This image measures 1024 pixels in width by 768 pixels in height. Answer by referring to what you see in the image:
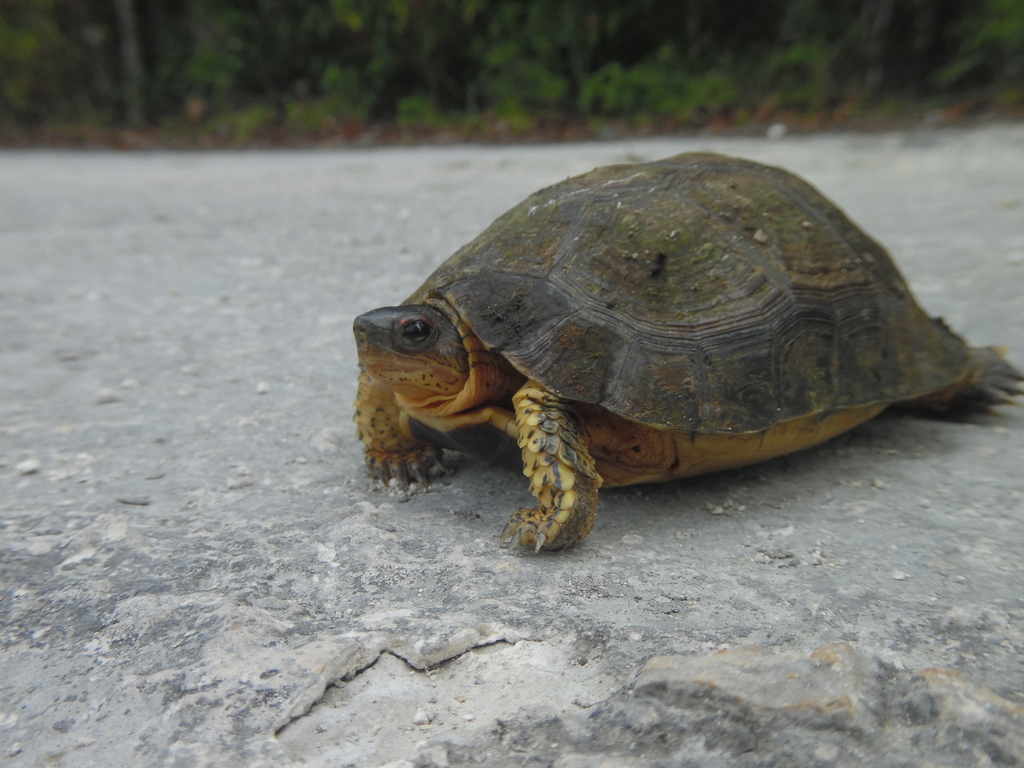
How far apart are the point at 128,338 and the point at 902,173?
6.02m

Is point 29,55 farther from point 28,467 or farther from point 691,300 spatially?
point 691,300

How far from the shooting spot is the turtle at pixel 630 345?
2.21m

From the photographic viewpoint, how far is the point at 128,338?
397 centimetres

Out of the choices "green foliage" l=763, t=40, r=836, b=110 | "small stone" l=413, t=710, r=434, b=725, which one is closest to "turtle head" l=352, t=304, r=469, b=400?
"small stone" l=413, t=710, r=434, b=725

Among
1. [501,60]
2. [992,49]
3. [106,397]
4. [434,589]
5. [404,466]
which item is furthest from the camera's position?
[501,60]

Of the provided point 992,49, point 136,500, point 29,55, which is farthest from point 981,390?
point 29,55

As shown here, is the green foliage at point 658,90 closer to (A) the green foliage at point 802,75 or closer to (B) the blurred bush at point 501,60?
(B) the blurred bush at point 501,60

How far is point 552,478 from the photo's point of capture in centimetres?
209

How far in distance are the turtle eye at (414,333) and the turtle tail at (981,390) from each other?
188 cm

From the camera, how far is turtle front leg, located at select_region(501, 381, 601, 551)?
207 cm

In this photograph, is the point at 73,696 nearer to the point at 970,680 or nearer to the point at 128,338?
the point at 970,680

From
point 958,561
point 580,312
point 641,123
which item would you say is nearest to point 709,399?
point 580,312

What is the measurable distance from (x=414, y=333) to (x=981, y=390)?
2165 mm

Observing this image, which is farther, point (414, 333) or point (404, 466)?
point (404, 466)
